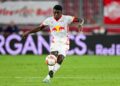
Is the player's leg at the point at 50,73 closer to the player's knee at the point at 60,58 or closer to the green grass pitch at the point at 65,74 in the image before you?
the player's knee at the point at 60,58

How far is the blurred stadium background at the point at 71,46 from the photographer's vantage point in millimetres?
17656

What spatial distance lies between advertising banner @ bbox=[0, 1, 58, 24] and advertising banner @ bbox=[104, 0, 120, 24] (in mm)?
3506

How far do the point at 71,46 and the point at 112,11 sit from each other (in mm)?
7587

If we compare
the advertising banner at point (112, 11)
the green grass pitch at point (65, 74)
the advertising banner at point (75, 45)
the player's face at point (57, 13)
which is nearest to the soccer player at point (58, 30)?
the player's face at point (57, 13)

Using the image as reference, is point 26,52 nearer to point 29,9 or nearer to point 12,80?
point 29,9

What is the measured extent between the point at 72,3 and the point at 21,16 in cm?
340

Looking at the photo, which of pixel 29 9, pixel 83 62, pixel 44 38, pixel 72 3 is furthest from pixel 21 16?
pixel 83 62

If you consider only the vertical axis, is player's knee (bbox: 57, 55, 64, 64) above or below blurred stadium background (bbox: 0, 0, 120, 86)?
above

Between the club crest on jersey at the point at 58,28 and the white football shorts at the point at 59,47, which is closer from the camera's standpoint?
the white football shorts at the point at 59,47

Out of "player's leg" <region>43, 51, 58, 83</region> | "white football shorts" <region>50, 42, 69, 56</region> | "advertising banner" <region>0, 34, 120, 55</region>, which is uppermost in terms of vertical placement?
"white football shorts" <region>50, 42, 69, 56</region>

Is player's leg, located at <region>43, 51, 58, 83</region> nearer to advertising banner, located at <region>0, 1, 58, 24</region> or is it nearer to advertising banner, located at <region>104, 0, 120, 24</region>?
advertising banner, located at <region>104, 0, 120, 24</region>

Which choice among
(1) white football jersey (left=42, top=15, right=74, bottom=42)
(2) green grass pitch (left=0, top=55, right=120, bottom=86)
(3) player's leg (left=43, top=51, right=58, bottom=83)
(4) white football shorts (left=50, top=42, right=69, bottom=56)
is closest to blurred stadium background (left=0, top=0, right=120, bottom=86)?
(2) green grass pitch (left=0, top=55, right=120, bottom=86)

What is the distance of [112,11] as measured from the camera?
3688 centimetres

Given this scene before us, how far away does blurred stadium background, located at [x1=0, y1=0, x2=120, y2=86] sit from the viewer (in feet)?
57.9
